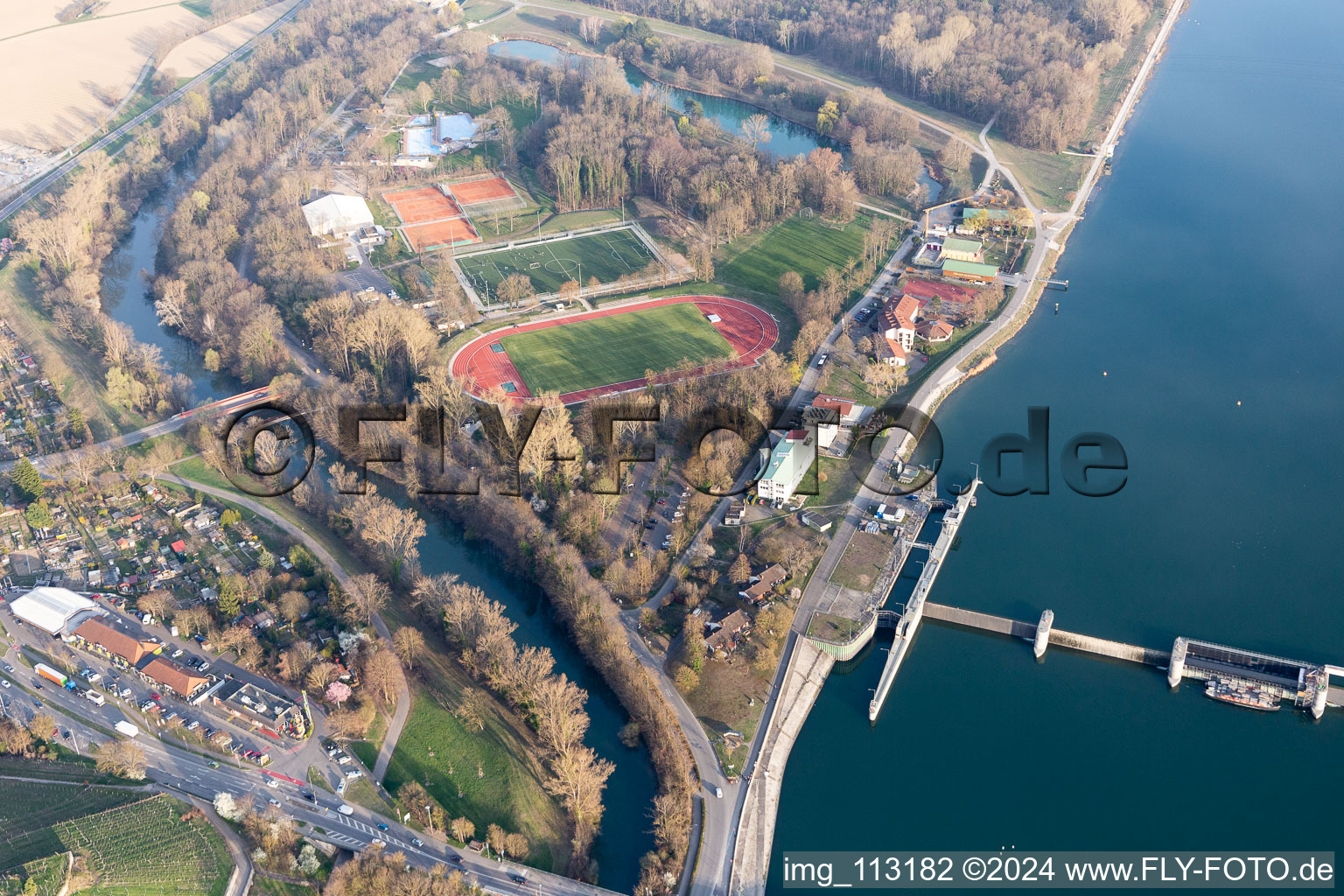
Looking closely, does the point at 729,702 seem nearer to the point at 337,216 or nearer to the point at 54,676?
the point at 54,676

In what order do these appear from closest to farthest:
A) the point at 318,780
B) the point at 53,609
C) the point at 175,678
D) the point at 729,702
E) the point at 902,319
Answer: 1. the point at 318,780
2. the point at 729,702
3. the point at 175,678
4. the point at 53,609
5. the point at 902,319

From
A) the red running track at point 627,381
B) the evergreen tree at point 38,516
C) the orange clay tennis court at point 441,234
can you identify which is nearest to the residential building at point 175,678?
the evergreen tree at point 38,516

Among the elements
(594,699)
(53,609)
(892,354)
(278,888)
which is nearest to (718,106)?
(892,354)

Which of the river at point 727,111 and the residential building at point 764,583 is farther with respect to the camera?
the river at point 727,111

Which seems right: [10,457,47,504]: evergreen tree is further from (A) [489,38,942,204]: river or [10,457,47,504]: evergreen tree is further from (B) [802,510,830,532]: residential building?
(A) [489,38,942,204]: river

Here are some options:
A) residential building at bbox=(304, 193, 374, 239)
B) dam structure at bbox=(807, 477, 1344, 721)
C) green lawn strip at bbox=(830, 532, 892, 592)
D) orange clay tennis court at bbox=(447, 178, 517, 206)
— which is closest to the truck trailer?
→ dam structure at bbox=(807, 477, 1344, 721)

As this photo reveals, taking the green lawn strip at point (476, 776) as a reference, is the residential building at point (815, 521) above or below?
above

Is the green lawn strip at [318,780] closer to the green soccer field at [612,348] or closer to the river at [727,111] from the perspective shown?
the green soccer field at [612,348]
